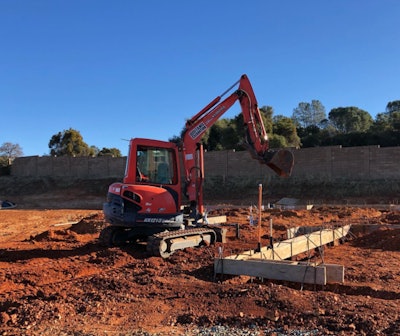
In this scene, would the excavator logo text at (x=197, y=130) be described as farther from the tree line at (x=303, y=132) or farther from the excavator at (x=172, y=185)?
the tree line at (x=303, y=132)

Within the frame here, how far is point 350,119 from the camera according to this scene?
61312 mm

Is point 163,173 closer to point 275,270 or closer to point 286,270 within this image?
point 275,270

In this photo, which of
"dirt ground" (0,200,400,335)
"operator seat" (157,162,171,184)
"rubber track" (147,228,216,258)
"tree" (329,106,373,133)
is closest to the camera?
"dirt ground" (0,200,400,335)

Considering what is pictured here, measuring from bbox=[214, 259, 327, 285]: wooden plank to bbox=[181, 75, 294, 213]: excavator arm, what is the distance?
138 inches

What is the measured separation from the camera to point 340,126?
63.5 meters

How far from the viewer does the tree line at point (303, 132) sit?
43.0 metres

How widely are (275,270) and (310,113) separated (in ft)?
222

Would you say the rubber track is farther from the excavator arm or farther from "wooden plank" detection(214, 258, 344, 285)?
"wooden plank" detection(214, 258, 344, 285)

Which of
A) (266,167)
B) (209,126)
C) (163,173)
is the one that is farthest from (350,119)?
(163,173)

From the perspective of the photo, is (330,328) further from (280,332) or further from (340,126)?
(340,126)

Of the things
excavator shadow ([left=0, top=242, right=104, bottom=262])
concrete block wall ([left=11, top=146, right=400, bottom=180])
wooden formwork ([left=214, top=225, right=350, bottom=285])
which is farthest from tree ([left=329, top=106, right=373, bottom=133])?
wooden formwork ([left=214, top=225, right=350, bottom=285])

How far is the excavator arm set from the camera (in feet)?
33.7

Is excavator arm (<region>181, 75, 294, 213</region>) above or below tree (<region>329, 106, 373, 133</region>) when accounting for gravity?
below

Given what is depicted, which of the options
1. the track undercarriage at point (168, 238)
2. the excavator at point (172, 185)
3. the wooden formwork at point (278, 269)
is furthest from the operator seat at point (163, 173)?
the wooden formwork at point (278, 269)
